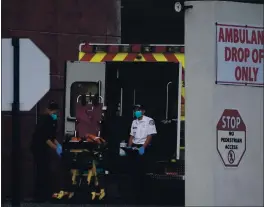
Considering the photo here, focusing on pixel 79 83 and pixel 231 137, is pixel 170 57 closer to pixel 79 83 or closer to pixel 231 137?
pixel 79 83

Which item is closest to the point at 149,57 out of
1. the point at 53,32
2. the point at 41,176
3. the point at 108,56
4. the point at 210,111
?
the point at 108,56

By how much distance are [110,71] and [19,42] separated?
582cm

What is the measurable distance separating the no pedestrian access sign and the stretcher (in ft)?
22.7

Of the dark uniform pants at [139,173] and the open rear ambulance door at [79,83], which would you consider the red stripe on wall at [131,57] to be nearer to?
the open rear ambulance door at [79,83]

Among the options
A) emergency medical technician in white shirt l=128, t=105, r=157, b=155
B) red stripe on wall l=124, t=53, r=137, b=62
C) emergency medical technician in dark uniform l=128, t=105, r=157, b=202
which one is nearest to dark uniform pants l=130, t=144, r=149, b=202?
emergency medical technician in dark uniform l=128, t=105, r=157, b=202

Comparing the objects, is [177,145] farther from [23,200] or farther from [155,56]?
[23,200]

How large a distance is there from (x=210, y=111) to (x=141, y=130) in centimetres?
751

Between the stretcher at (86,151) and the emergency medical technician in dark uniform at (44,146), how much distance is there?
245mm

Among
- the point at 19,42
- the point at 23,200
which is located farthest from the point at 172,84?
the point at 19,42

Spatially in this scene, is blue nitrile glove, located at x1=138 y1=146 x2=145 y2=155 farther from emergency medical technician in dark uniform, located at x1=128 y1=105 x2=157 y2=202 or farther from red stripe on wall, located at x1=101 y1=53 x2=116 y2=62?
A: red stripe on wall, located at x1=101 y1=53 x2=116 y2=62

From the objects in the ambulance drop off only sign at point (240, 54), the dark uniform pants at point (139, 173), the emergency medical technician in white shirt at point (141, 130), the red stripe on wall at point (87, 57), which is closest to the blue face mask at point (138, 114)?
the emergency medical technician in white shirt at point (141, 130)

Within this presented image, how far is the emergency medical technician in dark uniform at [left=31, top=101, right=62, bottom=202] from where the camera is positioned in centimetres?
1380

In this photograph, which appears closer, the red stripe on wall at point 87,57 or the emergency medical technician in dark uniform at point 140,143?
the emergency medical technician in dark uniform at point 140,143

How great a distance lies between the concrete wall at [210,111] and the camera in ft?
21.9
